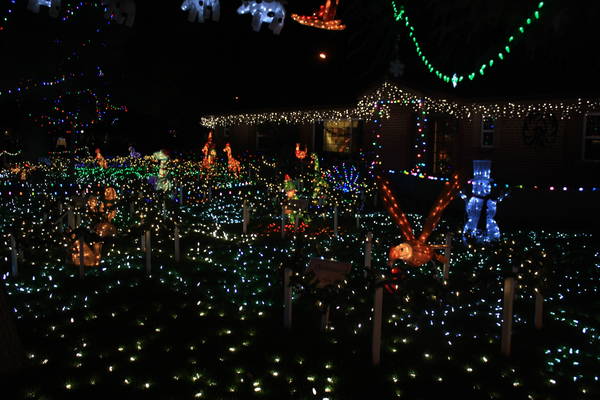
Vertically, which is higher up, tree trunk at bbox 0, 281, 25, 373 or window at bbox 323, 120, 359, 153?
window at bbox 323, 120, 359, 153

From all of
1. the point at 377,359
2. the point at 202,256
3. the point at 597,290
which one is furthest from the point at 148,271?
the point at 597,290

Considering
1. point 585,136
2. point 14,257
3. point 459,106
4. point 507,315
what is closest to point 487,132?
point 459,106

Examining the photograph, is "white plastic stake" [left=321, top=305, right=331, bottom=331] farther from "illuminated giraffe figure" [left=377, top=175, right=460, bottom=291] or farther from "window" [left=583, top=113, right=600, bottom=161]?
"window" [left=583, top=113, right=600, bottom=161]

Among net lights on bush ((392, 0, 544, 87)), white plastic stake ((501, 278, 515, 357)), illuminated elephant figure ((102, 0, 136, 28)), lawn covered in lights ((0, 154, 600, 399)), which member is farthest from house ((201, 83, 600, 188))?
illuminated elephant figure ((102, 0, 136, 28))

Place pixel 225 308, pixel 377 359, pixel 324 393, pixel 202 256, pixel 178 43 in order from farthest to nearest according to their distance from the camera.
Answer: pixel 178 43 < pixel 202 256 < pixel 225 308 < pixel 377 359 < pixel 324 393

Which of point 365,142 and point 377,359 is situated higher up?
point 365,142

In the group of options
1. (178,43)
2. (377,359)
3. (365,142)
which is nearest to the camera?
(377,359)

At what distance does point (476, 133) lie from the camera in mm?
16734

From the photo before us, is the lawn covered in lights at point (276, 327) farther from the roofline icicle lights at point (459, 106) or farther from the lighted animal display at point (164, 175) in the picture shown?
the roofline icicle lights at point (459, 106)

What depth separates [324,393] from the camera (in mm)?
4297

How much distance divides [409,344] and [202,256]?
4.66 meters

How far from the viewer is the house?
14.8 meters

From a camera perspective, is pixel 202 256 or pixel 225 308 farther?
pixel 202 256

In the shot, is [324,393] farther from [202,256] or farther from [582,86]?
[582,86]
